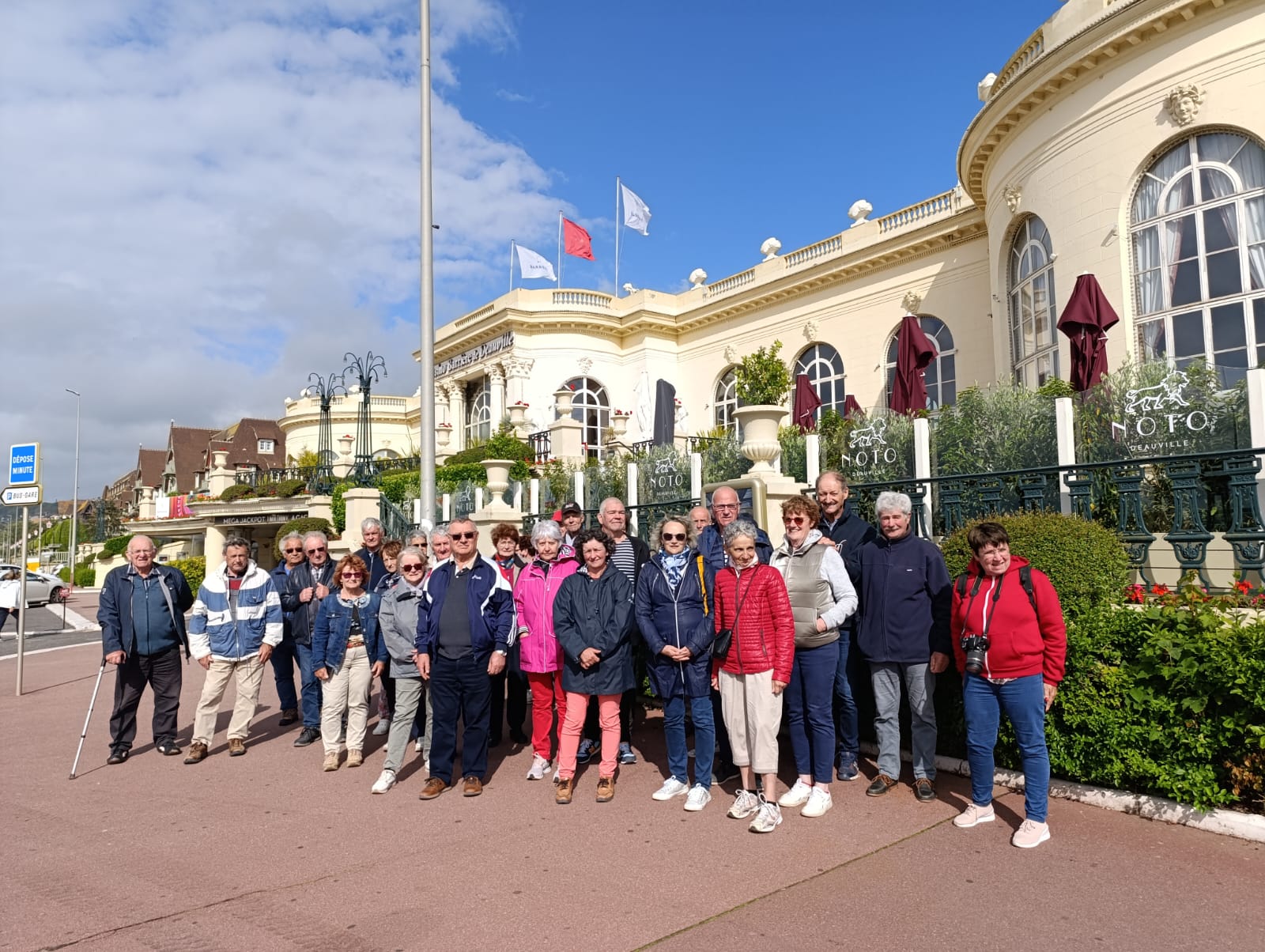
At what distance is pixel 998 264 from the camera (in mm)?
17594

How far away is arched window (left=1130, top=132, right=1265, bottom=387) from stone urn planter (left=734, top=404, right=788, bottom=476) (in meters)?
8.50

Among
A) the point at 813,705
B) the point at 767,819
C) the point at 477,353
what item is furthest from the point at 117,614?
the point at 477,353

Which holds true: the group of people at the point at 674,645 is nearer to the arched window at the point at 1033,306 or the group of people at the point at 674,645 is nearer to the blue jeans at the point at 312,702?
the blue jeans at the point at 312,702

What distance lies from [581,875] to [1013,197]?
16.7 metres

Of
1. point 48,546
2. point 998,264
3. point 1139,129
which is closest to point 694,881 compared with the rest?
point 1139,129

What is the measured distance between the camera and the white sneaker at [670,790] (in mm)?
5297

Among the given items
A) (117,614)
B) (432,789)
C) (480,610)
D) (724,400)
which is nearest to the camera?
(432,789)

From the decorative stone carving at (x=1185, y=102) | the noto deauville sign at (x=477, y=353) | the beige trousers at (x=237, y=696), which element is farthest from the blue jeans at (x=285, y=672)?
the noto deauville sign at (x=477, y=353)

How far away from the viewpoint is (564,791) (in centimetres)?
537

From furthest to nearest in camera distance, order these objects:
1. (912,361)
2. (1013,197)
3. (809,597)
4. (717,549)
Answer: (1013,197)
(912,361)
(717,549)
(809,597)

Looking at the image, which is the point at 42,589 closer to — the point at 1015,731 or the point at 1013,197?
the point at 1013,197

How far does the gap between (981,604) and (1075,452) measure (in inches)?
149

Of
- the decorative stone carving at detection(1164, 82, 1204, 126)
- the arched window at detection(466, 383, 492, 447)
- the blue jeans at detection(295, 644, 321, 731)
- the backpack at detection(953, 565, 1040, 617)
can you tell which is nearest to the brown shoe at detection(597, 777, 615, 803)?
the backpack at detection(953, 565, 1040, 617)

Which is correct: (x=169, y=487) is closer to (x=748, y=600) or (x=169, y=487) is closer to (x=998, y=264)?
(x=998, y=264)
